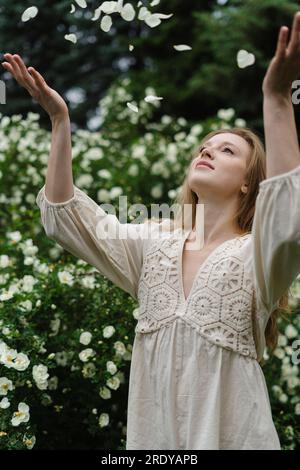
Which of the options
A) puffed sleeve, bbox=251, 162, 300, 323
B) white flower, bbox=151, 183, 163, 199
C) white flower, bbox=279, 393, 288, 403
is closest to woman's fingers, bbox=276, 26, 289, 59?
puffed sleeve, bbox=251, 162, 300, 323

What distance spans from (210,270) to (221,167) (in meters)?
0.35

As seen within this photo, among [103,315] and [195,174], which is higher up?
[195,174]

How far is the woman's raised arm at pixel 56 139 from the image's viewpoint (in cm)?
178

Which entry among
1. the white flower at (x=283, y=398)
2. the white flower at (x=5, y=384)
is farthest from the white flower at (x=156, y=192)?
the white flower at (x=5, y=384)

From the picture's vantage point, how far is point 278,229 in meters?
1.44

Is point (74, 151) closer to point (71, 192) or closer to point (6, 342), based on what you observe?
point (6, 342)

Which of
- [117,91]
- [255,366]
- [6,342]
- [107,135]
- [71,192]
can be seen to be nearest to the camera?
[255,366]

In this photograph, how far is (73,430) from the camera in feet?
8.77

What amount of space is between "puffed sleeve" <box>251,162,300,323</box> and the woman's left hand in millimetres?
197

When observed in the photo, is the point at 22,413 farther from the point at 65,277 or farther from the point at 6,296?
the point at 65,277

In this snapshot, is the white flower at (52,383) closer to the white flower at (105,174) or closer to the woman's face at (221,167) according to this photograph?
the woman's face at (221,167)

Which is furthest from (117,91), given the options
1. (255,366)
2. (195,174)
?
(255,366)

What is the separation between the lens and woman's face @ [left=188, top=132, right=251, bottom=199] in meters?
1.87

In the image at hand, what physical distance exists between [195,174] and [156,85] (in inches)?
196
